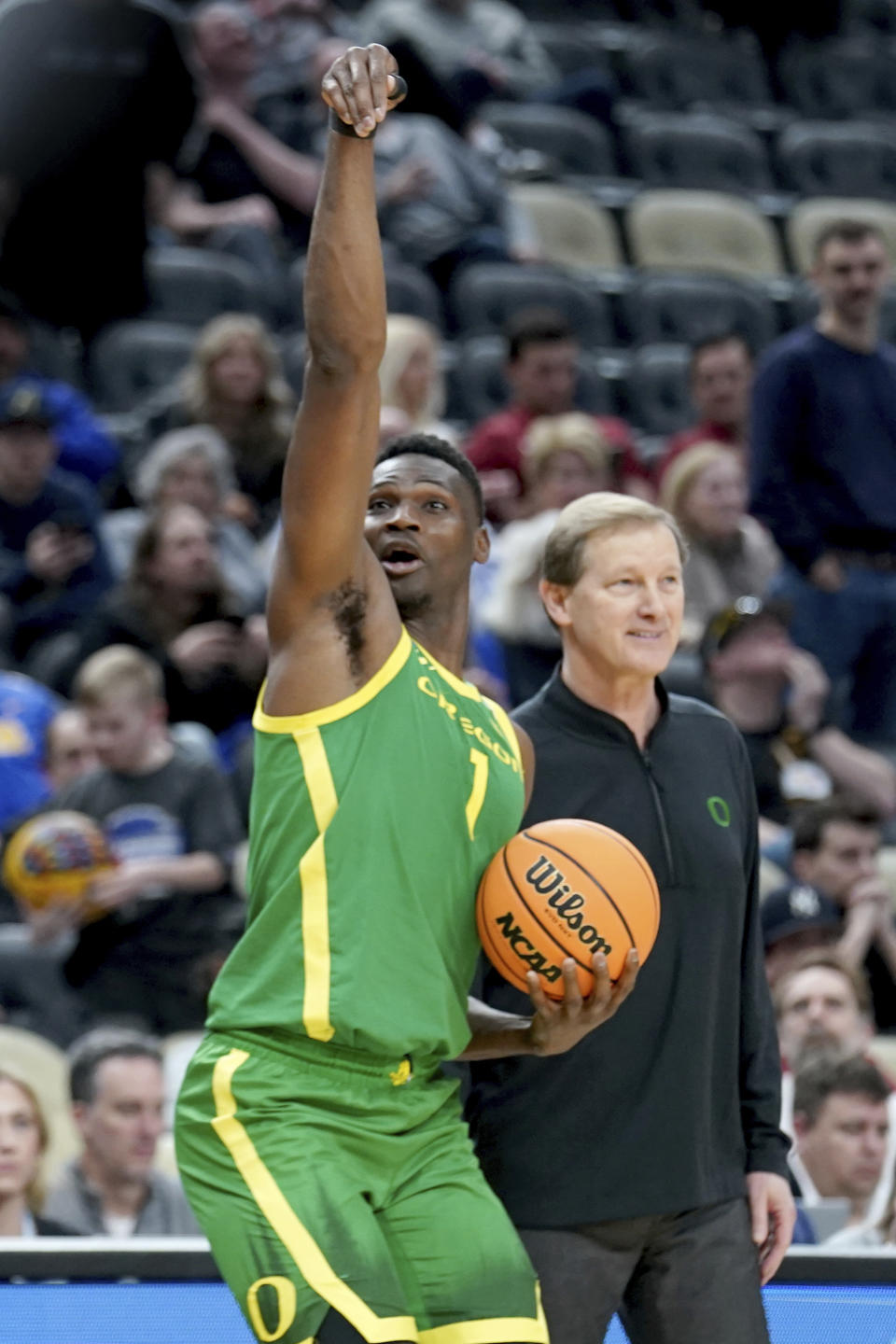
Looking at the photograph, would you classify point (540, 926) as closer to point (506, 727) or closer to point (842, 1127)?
point (506, 727)

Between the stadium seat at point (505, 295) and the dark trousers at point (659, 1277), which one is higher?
the stadium seat at point (505, 295)

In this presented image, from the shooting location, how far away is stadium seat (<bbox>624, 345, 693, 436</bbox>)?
10391mm

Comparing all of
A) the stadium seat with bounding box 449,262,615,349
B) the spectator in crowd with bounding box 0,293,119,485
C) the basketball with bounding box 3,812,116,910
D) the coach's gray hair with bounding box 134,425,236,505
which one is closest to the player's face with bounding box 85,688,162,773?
the basketball with bounding box 3,812,116,910

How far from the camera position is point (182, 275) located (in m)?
9.95

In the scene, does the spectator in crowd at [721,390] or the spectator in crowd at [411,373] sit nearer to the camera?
the spectator in crowd at [411,373]

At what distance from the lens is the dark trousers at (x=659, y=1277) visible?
3.24 meters

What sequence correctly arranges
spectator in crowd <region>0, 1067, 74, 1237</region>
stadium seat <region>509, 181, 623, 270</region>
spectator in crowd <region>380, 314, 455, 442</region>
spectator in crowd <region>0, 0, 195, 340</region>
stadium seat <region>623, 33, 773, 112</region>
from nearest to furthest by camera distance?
spectator in crowd <region>0, 1067, 74, 1237</region>
spectator in crowd <region>380, 314, 455, 442</region>
spectator in crowd <region>0, 0, 195, 340</region>
stadium seat <region>509, 181, 623, 270</region>
stadium seat <region>623, 33, 773, 112</region>

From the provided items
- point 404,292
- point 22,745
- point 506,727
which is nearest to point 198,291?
point 404,292

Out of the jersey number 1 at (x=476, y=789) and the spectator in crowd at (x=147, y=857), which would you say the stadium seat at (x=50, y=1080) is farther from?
the jersey number 1 at (x=476, y=789)

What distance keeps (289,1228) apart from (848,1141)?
273cm

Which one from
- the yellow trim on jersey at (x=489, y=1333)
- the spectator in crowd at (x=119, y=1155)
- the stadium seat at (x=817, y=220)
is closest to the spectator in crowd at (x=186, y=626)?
the spectator in crowd at (x=119, y=1155)

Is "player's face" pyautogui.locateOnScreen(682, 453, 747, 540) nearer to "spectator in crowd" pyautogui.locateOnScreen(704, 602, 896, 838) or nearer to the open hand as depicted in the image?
"spectator in crowd" pyautogui.locateOnScreen(704, 602, 896, 838)

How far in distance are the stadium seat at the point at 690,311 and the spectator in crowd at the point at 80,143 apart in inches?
108

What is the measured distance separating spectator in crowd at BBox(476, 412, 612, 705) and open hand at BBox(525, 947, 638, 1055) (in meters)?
4.00
